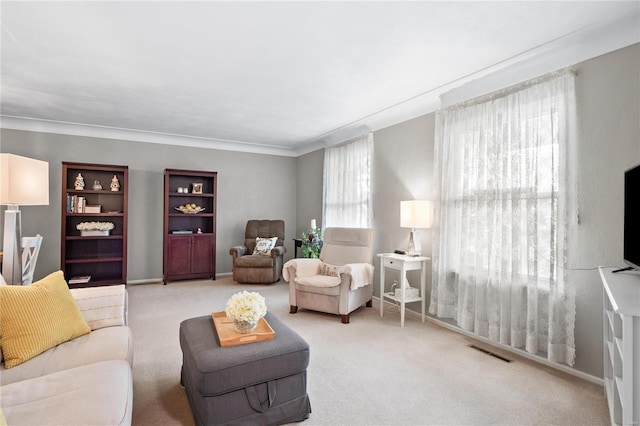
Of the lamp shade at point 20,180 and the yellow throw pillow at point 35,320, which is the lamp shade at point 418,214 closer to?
the yellow throw pillow at point 35,320

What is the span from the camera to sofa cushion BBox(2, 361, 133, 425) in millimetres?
1203

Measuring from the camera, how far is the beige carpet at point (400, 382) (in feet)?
6.57

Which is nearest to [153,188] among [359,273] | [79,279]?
[79,279]

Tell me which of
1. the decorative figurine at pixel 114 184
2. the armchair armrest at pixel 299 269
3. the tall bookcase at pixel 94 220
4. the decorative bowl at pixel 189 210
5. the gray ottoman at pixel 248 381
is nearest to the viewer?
the gray ottoman at pixel 248 381

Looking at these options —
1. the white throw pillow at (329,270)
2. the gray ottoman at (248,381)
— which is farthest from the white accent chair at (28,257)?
the white throw pillow at (329,270)

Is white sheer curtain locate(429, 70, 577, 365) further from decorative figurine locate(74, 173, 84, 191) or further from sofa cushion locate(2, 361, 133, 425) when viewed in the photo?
decorative figurine locate(74, 173, 84, 191)

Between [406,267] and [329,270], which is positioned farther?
[329,270]

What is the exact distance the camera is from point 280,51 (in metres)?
2.72

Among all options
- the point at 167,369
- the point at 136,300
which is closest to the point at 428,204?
the point at 167,369

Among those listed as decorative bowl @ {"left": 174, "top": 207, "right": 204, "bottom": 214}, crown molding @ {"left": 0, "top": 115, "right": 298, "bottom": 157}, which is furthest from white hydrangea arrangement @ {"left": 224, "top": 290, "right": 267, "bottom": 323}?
crown molding @ {"left": 0, "top": 115, "right": 298, "bottom": 157}

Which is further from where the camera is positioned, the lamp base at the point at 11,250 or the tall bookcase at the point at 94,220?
the tall bookcase at the point at 94,220

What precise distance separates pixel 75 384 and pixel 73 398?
0.38 feet

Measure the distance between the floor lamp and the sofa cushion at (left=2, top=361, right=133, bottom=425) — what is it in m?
1.36

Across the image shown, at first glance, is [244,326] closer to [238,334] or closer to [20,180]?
[238,334]
